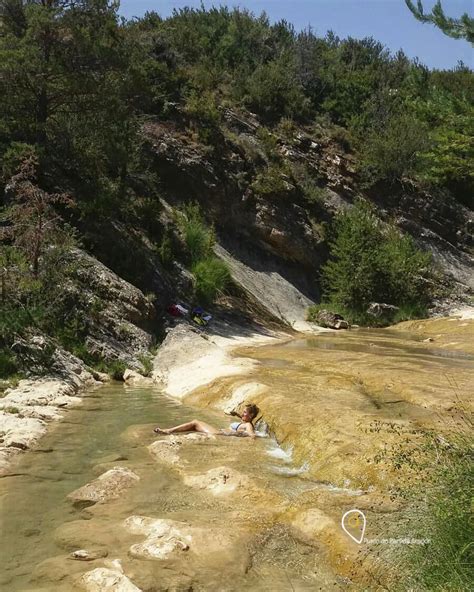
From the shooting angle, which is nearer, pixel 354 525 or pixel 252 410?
pixel 354 525

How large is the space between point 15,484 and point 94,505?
1.21 m

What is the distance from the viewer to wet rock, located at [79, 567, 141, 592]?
453 cm

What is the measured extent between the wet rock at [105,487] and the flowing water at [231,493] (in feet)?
0.53

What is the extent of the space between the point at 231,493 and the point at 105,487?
4.79ft

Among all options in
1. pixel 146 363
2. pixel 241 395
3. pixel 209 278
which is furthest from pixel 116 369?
pixel 209 278

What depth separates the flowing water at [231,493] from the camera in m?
5.04

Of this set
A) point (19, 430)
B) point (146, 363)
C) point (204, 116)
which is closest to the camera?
point (19, 430)

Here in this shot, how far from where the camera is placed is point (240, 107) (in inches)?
1426

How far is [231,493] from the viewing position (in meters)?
6.75

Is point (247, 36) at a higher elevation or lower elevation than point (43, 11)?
higher

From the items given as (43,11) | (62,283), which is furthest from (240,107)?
(62,283)

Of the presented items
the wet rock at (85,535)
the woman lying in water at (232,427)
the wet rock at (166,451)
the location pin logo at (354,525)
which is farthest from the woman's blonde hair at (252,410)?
the wet rock at (85,535)

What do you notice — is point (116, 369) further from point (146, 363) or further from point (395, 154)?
point (395, 154)

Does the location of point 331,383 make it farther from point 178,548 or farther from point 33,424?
point 178,548
